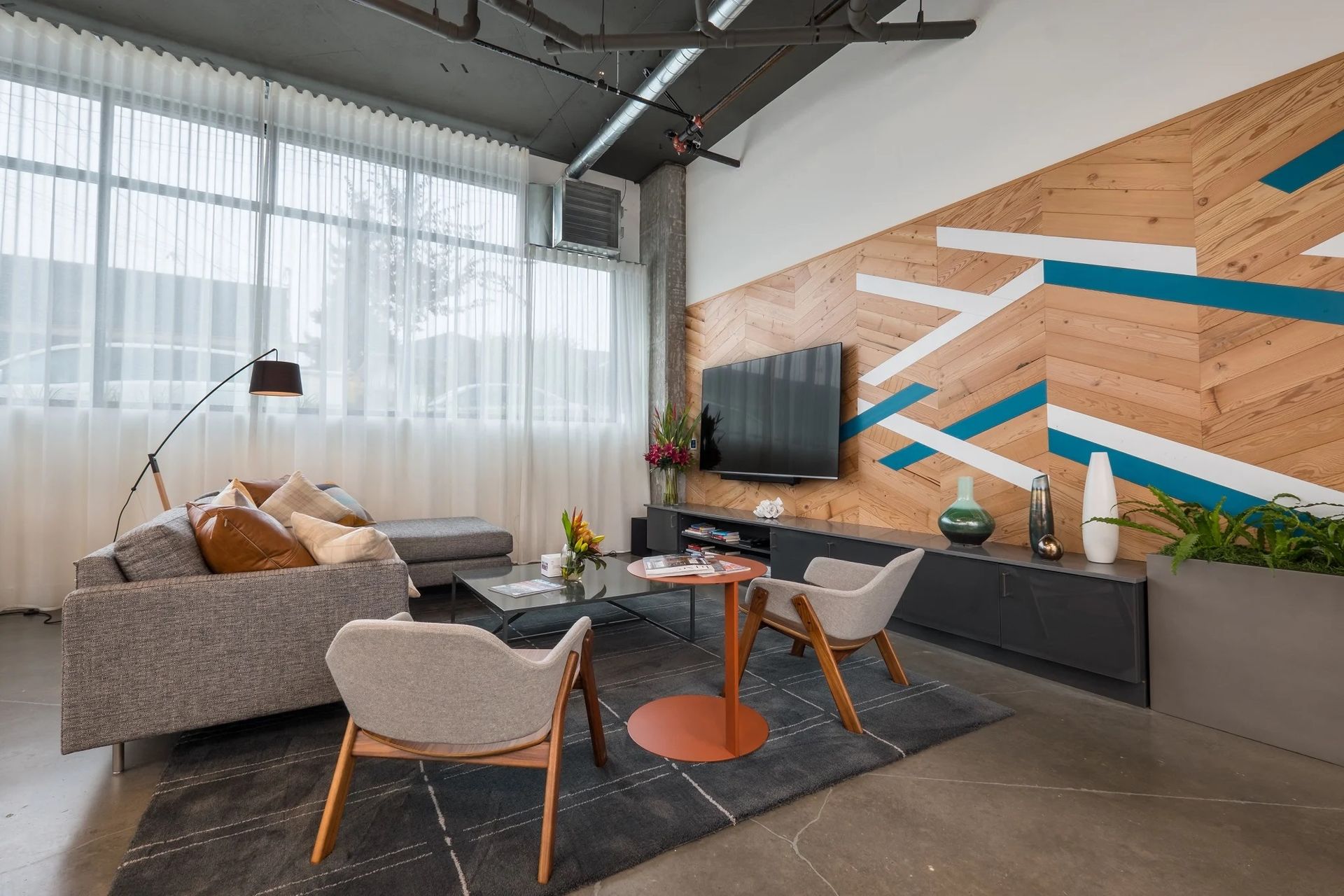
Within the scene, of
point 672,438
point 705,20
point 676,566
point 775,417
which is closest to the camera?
point 676,566

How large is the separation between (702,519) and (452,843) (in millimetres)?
3740

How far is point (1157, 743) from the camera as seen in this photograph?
85.0 inches

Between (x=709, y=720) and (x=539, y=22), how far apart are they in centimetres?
361

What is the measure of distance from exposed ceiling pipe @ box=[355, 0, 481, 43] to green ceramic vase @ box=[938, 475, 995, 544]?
3788 mm

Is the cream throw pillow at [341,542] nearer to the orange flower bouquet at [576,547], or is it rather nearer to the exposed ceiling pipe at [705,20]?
the orange flower bouquet at [576,547]

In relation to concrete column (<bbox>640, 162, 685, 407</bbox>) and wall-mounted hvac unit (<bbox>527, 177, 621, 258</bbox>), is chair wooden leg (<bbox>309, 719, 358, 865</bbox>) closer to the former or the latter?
concrete column (<bbox>640, 162, 685, 407</bbox>)

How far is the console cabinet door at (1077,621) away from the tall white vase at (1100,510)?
27 centimetres

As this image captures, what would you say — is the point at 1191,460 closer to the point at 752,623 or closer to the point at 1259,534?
the point at 1259,534

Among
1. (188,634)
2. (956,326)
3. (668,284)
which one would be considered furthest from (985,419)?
(188,634)

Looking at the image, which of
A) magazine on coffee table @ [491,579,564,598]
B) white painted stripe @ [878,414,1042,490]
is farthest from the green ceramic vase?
magazine on coffee table @ [491,579,564,598]

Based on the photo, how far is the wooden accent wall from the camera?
7.86ft

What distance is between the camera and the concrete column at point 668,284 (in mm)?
6008

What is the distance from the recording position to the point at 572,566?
3129 mm

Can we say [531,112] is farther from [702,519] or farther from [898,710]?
[898,710]
